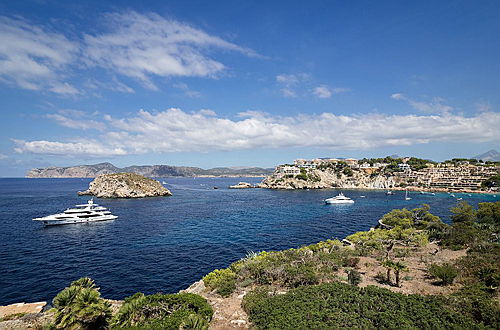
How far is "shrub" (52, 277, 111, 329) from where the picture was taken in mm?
10352

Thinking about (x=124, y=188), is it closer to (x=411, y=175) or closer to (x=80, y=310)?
(x=80, y=310)

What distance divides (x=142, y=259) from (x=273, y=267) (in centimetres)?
1917

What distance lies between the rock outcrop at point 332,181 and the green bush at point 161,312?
Answer: 129171 millimetres

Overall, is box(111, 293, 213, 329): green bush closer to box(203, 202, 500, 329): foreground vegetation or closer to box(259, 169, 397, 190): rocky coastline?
box(203, 202, 500, 329): foreground vegetation

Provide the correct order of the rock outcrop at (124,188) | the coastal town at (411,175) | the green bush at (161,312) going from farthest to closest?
the coastal town at (411,175) → the rock outcrop at (124,188) → the green bush at (161,312)

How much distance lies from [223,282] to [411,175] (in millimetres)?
154964

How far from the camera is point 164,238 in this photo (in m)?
39.1

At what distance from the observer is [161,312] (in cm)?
1224

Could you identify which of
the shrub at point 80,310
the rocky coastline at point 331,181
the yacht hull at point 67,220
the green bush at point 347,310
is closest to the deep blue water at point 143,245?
the yacht hull at point 67,220

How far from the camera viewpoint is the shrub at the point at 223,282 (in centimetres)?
1568

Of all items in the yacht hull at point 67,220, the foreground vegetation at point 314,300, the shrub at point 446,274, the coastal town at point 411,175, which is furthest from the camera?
the coastal town at point 411,175

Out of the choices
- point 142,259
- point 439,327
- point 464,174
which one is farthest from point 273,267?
point 464,174

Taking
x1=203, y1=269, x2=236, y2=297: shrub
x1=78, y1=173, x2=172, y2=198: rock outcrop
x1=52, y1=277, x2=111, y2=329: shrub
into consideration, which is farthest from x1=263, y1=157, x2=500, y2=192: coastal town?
x1=52, y1=277, x2=111, y2=329: shrub

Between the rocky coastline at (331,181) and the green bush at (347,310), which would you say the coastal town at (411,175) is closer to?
the rocky coastline at (331,181)
